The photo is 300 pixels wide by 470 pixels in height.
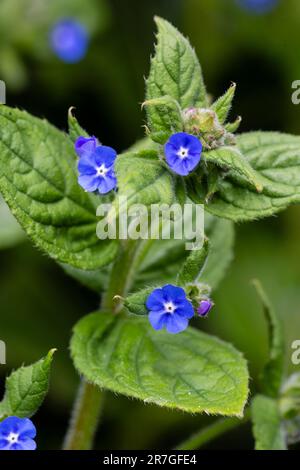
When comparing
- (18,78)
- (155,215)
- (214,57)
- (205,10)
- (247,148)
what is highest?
(205,10)

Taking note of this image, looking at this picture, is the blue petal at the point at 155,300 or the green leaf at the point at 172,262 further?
the green leaf at the point at 172,262

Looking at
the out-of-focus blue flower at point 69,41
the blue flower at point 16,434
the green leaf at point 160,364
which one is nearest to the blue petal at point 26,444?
the blue flower at point 16,434

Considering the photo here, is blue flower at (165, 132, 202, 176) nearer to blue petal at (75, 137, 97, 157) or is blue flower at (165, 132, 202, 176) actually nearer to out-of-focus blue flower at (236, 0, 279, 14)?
blue petal at (75, 137, 97, 157)

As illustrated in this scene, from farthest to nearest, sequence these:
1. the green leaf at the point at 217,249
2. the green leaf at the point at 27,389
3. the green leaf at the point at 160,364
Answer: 1. the green leaf at the point at 217,249
2. the green leaf at the point at 160,364
3. the green leaf at the point at 27,389

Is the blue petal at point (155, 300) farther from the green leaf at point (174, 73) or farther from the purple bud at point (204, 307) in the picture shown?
the green leaf at point (174, 73)

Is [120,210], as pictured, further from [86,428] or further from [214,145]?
[86,428]

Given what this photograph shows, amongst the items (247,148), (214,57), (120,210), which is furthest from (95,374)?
(214,57)
